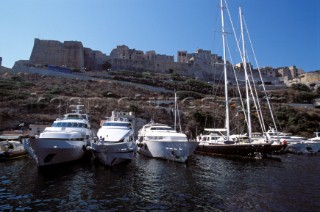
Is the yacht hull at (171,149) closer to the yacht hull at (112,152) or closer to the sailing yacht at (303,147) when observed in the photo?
the yacht hull at (112,152)

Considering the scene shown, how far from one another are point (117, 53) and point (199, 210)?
12780cm

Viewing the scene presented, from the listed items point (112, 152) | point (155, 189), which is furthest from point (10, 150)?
point (155, 189)

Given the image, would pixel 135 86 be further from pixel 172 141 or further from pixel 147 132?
pixel 172 141

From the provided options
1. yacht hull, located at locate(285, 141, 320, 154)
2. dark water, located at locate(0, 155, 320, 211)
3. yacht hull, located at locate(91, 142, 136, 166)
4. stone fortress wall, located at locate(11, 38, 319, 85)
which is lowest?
dark water, located at locate(0, 155, 320, 211)

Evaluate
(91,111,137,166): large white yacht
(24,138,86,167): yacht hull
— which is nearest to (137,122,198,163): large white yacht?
(91,111,137,166): large white yacht

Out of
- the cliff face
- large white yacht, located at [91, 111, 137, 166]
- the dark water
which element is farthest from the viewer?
the cliff face

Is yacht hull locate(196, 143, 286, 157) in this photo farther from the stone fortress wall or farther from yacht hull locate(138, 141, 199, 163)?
the stone fortress wall

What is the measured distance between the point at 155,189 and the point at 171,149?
34.8 ft

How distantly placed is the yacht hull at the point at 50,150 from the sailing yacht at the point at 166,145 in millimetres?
8346

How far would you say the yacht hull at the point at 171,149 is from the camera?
81.0 feet

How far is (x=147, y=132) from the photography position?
98.6 feet

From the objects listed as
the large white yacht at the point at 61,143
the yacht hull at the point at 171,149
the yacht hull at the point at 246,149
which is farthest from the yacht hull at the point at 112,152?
the yacht hull at the point at 246,149

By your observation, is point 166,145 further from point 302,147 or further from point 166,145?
point 302,147

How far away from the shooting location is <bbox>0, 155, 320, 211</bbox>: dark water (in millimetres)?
12164
